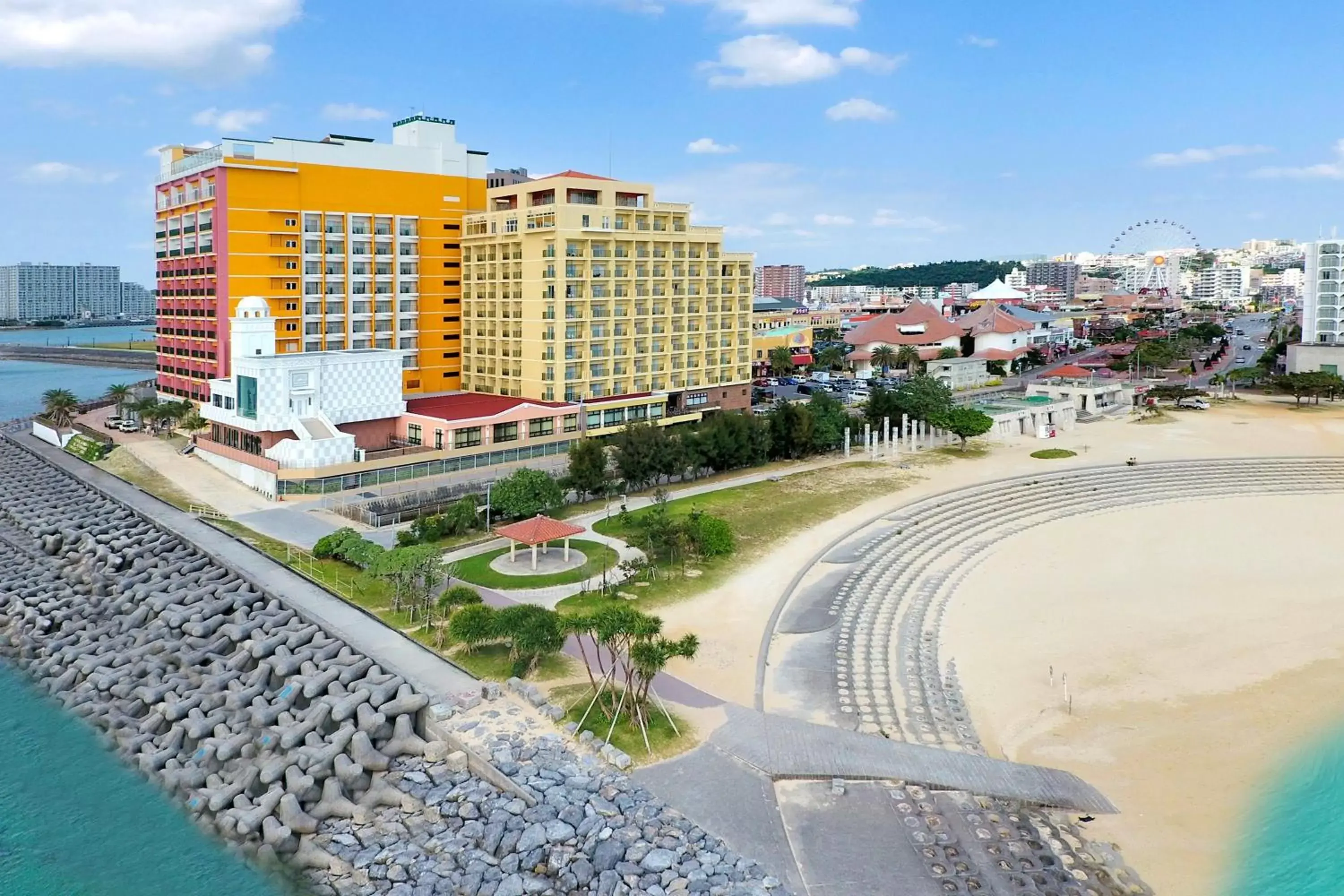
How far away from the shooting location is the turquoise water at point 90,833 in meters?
21.7

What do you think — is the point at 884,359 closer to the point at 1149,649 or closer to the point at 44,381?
the point at 1149,649

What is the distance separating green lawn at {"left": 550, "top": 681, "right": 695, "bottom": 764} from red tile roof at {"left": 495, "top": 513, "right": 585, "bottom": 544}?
12.1 meters

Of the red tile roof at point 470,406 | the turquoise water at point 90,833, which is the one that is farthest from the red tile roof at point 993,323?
the turquoise water at point 90,833

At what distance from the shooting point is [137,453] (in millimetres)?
58844

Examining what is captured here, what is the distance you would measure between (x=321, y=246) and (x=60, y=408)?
20.7 m

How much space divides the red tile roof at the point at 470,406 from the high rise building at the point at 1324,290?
88203 mm

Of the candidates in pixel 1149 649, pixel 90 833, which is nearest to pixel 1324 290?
pixel 1149 649

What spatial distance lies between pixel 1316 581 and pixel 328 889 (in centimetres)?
3943

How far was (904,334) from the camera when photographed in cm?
13075

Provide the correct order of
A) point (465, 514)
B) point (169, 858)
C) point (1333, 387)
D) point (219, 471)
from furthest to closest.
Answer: point (1333, 387) < point (219, 471) < point (465, 514) < point (169, 858)

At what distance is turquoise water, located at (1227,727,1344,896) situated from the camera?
20.0 metres

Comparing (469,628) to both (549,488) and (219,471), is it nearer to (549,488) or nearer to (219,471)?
(549,488)

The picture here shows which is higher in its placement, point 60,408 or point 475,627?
point 60,408

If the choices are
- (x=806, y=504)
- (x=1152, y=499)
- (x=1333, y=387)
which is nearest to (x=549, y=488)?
(x=806, y=504)
